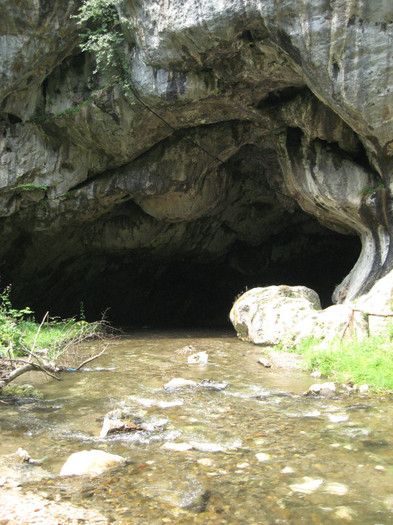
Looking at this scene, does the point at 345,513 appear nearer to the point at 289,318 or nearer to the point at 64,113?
the point at 289,318

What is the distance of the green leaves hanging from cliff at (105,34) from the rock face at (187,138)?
0.19 metres

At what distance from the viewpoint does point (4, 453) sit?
367 cm

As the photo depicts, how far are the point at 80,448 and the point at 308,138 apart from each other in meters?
8.57

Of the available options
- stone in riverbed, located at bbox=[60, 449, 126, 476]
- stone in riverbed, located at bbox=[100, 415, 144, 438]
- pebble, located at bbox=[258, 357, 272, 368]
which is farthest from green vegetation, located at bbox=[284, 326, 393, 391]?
stone in riverbed, located at bbox=[60, 449, 126, 476]

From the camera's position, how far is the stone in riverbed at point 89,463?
323 cm

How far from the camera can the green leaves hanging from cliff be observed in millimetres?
9922

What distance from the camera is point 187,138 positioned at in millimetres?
12727

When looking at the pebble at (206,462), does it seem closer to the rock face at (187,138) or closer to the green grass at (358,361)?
the green grass at (358,361)

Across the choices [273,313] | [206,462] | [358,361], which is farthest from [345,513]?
[273,313]

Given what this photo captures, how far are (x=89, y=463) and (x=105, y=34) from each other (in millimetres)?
9346

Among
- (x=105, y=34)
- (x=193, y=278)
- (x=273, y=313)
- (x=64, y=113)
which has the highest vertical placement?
(x=105, y=34)

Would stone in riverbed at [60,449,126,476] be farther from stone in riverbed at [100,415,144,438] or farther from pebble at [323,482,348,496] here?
pebble at [323,482,348,496]

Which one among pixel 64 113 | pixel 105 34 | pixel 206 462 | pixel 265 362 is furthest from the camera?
pixel 64 113

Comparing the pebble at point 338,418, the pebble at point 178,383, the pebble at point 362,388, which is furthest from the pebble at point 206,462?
the pebble at point 362,388
